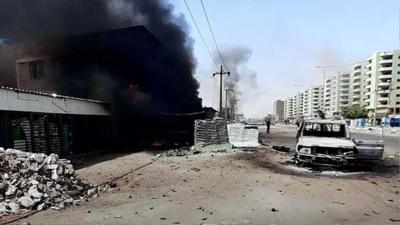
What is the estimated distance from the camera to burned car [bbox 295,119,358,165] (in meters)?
11.4

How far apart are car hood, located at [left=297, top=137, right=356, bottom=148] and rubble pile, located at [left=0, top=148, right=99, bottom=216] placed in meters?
7.08

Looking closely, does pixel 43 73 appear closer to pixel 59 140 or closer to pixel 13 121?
pixel 59 140

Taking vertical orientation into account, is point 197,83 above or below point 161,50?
below

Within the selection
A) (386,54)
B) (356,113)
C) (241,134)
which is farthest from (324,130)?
(386,54)

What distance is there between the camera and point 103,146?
794 inches

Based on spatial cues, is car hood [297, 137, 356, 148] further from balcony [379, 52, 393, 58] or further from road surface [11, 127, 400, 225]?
Result: balcony [379, 52, 393, 58]

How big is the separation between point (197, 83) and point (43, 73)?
14.2 metres

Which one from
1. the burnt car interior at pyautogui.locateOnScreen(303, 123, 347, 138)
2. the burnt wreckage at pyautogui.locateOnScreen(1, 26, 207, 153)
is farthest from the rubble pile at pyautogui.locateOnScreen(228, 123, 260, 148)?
the burnt car interior at pyautogui.locateOnScreen(303, 123, 347, 138)

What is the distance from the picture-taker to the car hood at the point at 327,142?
37.7 ft

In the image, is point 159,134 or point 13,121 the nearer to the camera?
point 13,121

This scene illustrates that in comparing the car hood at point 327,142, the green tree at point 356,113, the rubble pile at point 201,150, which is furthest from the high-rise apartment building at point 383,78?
the car hood at point 327,142

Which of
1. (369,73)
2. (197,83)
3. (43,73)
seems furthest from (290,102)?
(43,73)

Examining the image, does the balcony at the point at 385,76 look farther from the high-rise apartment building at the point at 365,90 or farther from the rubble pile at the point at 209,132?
the rubble pile at the point at 209,132

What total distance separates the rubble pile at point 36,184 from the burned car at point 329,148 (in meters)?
6.96
